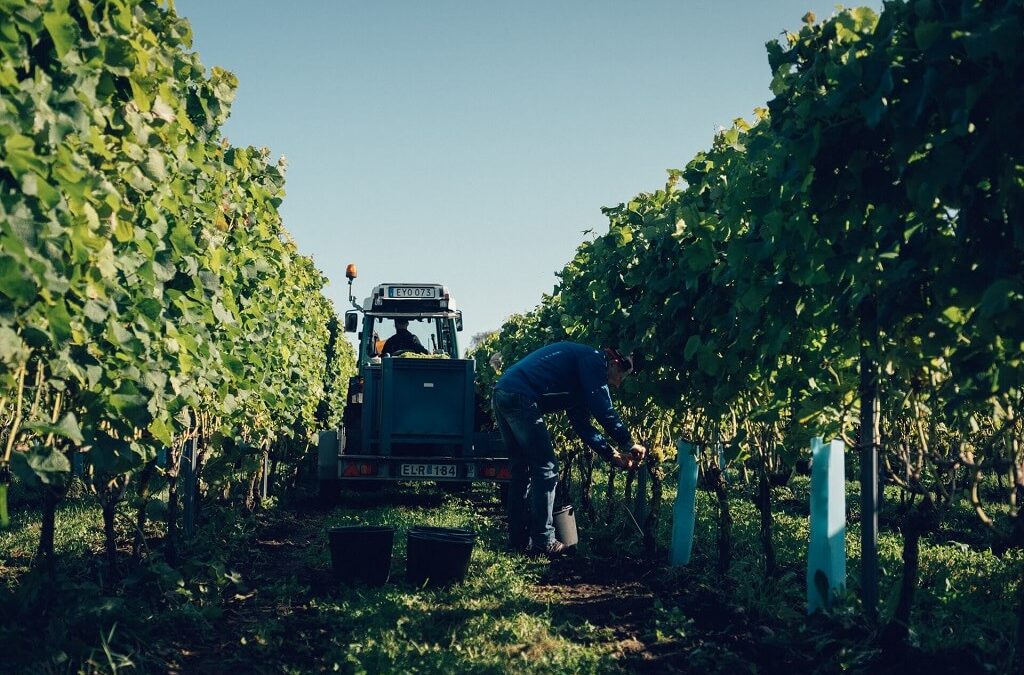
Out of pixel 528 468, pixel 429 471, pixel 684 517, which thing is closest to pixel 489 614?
pixel 528 468

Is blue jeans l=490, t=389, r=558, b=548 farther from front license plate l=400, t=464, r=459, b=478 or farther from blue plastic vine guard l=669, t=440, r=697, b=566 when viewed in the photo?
front license plate l=400, t=464, r=459, b=478

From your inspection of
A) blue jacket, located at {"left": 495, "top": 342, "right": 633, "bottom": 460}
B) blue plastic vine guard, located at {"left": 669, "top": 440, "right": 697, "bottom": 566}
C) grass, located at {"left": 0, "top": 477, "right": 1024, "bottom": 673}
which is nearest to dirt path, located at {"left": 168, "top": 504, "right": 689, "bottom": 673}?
grass, located at {"left": 0, "top": 477, "right": 1024, "bottom": 673}

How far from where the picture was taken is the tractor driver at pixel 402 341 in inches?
476

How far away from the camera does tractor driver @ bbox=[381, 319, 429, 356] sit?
12.1 metres

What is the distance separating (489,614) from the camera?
5.18 m

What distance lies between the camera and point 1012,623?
4.92 meters

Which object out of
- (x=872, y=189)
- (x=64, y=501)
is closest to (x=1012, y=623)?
(x=872, y=189)

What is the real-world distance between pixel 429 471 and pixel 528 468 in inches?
126

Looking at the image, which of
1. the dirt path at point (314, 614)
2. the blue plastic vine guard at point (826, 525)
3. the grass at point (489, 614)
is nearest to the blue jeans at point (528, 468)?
the grass at point (489, 614)

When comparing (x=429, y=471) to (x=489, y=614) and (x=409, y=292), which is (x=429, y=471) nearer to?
(x=409, y=292)

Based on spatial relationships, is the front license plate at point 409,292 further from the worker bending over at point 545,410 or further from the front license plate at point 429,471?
the worker bending over at point 545,410

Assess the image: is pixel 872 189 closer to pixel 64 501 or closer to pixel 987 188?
pixel 987 188

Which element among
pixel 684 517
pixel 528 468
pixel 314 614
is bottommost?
pixel 314 614

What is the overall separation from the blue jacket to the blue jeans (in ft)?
0.39
